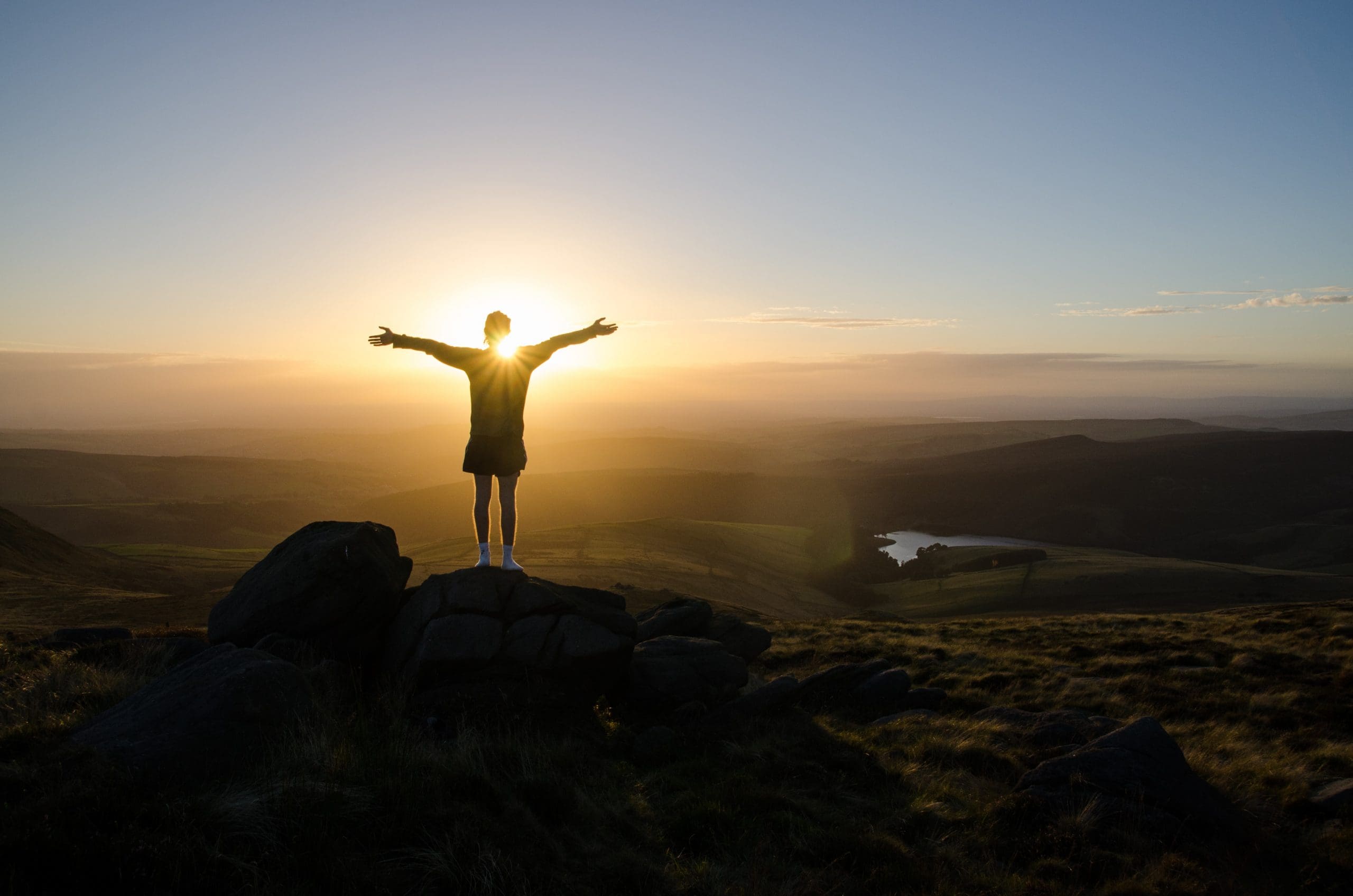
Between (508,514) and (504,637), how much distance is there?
195cm

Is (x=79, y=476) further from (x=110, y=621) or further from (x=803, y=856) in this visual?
(x=803, y=856)

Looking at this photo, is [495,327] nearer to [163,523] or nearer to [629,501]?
[163,523]

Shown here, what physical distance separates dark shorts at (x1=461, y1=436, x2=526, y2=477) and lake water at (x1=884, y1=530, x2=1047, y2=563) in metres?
87.4

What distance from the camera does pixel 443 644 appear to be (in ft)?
33.1

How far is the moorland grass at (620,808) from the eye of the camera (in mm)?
4820

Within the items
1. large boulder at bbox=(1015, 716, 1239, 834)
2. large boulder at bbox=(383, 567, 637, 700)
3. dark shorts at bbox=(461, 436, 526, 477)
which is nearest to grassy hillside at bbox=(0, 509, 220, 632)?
large boulder at bbox=(383, 567, 637, 700)

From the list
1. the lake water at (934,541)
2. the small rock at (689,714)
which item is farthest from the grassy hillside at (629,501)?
the small rock at (689,714)

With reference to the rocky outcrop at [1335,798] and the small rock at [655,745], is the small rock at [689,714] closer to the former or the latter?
the small rock at [655,745]

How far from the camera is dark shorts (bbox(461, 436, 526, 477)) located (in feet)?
35.5

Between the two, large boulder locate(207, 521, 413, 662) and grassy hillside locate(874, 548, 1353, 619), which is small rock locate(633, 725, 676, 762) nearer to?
large boulder locate(207, 521, 413, 662)

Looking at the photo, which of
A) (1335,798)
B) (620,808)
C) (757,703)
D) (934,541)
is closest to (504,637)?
(620,808)

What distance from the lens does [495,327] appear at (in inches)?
427

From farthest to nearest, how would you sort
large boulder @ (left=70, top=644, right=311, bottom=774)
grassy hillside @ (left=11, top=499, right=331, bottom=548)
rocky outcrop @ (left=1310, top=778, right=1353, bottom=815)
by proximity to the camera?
grassy hillside @ (left=11, top=499, right=331, bottom=548) → rocky outcrop @ (left=1310, top=778, right=1353, bottom=815) → large boulder @ (left=70, top=644, right=311, bottom=774)

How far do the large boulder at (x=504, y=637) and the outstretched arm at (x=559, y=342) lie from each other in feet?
11.6
